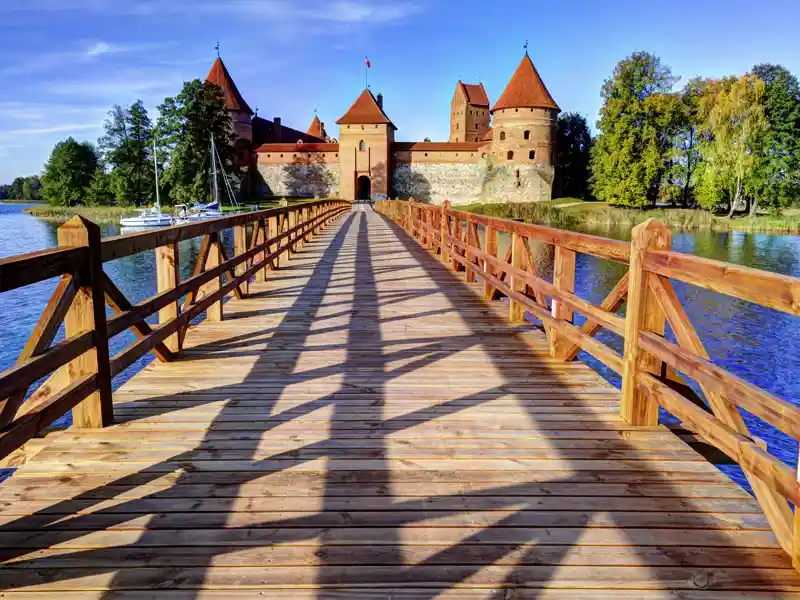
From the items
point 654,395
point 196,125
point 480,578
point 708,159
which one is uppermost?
point 196,125

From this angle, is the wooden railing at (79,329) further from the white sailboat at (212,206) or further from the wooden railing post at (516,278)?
the white sailboat at (212,206)

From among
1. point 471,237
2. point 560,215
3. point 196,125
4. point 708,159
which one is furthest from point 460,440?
point 196,125

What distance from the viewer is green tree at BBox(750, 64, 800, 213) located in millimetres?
36219

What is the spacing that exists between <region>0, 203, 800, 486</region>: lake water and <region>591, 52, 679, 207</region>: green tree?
1649 cm

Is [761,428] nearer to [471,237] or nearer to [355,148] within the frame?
[471,237]

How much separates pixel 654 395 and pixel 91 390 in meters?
2.85

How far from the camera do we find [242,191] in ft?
190

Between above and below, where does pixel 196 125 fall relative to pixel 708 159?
above

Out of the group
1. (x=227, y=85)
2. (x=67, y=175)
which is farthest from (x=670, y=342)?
(x=67, y=175)

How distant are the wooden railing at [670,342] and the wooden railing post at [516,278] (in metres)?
0.09

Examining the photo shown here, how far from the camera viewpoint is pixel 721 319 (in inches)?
555

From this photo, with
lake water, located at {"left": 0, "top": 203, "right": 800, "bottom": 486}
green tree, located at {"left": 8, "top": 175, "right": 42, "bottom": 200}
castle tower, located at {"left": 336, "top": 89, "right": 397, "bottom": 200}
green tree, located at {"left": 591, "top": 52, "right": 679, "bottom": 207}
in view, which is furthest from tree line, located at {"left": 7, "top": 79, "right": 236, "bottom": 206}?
green tree, located at {"left": 8, "top": 175, "right": 42, "bottom": 200}

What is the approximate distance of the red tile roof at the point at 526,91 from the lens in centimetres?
5403

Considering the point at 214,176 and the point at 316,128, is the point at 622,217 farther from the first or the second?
the point at 316,128
